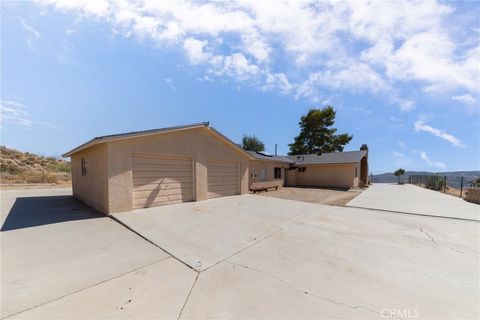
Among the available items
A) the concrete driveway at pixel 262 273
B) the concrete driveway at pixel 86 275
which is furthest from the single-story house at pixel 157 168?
the concrete driveway at pixel 86 275

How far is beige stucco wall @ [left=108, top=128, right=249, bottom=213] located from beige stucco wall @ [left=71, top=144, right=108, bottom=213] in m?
0.28

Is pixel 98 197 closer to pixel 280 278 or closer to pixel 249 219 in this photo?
pixel 249 219

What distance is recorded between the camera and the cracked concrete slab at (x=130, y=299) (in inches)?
85.6

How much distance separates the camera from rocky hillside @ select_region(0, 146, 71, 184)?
20828 millimetres

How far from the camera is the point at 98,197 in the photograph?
7070 millimetres

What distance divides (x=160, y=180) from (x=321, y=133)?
30.4m

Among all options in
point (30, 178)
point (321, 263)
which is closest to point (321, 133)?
point (321, 263)

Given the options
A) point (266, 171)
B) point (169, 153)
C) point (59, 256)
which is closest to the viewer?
point (59, 256)

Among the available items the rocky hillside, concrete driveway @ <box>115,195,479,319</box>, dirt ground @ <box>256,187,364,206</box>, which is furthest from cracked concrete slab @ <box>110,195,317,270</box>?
the rocky hillside

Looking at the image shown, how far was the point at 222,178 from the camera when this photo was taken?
35.1ft

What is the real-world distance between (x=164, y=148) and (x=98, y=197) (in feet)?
9.23

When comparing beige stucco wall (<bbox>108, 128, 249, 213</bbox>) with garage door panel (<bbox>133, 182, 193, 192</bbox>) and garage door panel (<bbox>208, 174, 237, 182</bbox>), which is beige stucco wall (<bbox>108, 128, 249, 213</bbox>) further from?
garage door panel (<bbox>208, 174, 237, 182</bbox>)

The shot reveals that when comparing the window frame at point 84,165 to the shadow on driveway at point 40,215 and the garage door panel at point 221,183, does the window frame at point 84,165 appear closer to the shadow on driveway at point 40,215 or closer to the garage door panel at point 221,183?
the shadow on driveway at point 40,215

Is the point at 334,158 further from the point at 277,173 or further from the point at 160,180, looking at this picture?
the point at 160,180
